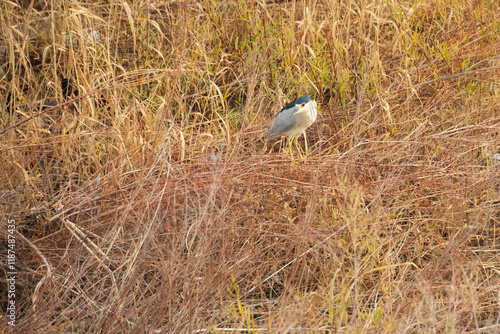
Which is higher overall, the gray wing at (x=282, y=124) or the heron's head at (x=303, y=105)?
the heron's head at (x=303, y=105)

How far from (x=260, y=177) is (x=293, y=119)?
0.42 meters

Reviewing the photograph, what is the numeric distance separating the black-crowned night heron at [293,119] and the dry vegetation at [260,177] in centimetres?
13

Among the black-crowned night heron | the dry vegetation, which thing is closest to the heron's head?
the black-crowned night heron

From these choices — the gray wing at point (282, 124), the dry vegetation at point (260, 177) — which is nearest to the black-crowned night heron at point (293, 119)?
the gray wing at point (282, 124)

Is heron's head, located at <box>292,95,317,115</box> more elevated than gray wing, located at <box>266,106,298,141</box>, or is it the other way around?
heron's head, located at <box>292,95,317,115</box>

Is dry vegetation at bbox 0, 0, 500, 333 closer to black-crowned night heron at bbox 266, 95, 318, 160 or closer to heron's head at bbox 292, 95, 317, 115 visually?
black-crowned night heron at bbox 266, 95, 318, 160

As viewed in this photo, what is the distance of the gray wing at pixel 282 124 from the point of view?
298 centimetres

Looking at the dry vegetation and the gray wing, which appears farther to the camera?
the gray wing

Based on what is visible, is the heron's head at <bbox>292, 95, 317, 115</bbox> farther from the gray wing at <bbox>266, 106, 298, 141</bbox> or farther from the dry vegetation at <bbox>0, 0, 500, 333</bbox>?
the dry vegetation at <bbox>0, 0, 500, 333</bbox>

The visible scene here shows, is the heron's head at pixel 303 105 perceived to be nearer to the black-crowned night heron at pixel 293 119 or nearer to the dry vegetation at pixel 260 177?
the black-crowned night heron at pixel 293 119

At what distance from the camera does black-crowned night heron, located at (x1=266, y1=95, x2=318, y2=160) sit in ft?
9.77

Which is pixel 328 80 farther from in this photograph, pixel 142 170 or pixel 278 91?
pixel 142 170

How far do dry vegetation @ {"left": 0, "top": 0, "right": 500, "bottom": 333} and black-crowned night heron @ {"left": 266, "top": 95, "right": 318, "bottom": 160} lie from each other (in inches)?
5.0

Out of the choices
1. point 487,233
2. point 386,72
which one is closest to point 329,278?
point 487,233
